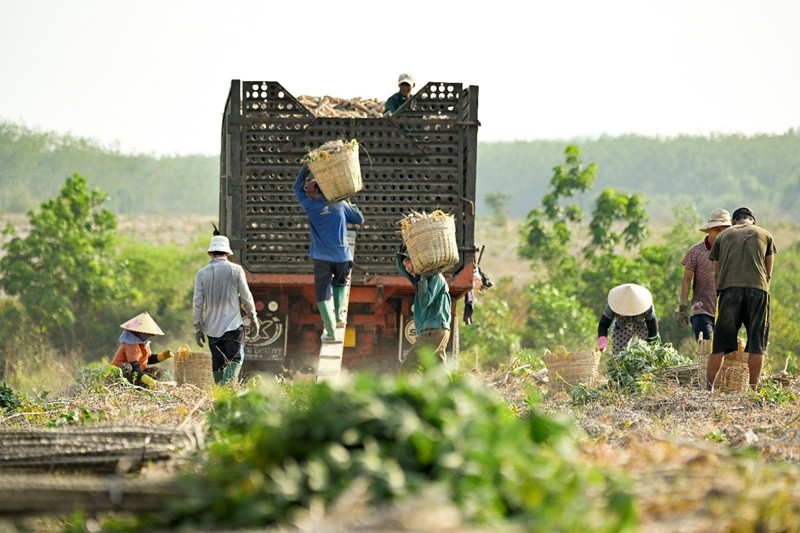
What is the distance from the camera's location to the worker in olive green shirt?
10.2m

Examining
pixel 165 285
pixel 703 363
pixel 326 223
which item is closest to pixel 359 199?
pixel 326 223

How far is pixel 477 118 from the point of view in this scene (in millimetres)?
12812

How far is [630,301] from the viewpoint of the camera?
12.7 metres

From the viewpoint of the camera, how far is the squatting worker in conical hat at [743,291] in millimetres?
10789

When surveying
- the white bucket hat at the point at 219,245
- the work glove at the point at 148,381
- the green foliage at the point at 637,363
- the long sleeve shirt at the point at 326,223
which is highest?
the long sleeve shirt at the point at 326,223

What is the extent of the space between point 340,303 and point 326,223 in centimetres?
83

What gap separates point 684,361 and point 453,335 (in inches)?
84.5

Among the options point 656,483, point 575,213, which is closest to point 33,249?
point 575,213

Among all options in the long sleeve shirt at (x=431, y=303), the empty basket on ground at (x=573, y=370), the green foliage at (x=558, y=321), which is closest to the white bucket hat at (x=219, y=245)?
the long sleeve shirt at (x=431, y=303)

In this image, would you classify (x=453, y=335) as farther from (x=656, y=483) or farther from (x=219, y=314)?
(x=656, y=483)

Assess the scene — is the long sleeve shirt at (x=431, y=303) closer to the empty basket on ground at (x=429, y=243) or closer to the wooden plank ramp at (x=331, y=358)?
the empty basket on ground at (x=429, y=243)

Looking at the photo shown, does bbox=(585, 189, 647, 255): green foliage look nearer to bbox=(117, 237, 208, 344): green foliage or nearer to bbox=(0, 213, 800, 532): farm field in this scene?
bbox=(117, 237, 208, 344): green foliage

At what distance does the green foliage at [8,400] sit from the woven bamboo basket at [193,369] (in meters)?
1.45

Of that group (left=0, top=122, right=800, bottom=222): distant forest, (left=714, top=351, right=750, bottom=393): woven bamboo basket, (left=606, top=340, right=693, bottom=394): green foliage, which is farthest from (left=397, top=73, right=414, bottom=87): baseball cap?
(left=0, top=122, right=800, bottom=222): distant forest
